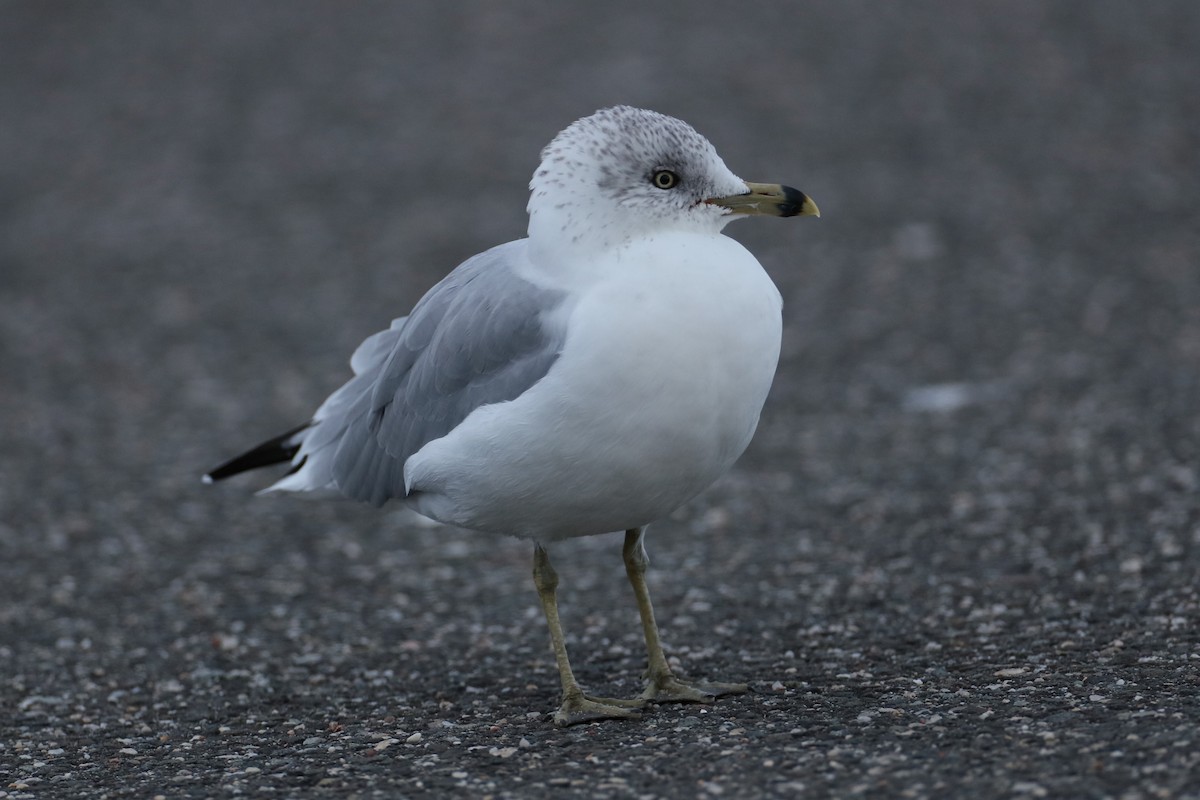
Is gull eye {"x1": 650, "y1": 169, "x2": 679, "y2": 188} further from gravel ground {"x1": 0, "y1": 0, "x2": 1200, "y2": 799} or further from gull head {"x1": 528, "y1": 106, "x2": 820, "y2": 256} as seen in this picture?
gravel ground {"x1": 0, "y1": 0, "x2": 1200, "y2": 799}

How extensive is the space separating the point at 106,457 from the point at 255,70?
23.8ft

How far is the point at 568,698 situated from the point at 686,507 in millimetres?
2731

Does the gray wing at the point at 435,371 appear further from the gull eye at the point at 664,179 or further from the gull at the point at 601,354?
the gull eye at the point at 664,179

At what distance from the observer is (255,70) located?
14047 millimetres

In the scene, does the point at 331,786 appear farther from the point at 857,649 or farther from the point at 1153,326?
the point at 1153,326

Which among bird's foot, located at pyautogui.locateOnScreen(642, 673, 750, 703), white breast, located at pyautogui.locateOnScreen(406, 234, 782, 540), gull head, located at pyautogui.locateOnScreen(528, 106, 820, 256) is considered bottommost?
bird's foot, located at pyautogui.locateOnScreen(642, 673, 750, 703)

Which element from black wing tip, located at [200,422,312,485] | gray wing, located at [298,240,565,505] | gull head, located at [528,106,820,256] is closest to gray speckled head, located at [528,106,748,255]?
gull head, located at [528,106,820,256]

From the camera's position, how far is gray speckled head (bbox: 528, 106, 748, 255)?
3842mm

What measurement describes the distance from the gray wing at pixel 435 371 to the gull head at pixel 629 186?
0.65 feet

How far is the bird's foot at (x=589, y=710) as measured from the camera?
4.11m

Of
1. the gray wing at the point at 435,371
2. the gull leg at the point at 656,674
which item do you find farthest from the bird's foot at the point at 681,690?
the gray wing at the point at 435,371

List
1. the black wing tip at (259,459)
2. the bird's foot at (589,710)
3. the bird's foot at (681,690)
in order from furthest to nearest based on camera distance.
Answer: the black wing tip at (259,459)
the bird's foot at (681,690)
the bird's foot at (589,710)

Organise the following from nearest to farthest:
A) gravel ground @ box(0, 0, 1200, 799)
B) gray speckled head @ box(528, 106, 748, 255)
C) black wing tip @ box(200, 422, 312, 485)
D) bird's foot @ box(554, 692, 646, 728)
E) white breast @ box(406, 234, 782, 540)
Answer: white breast @ box(406, 234, 782, 540), gray speckled head @ box(528, 106, 748, 255), gravel ground @ box(0, 0, 1200, 799), bird's foot @ box(554, 692, 646, 728), black wing tip @ box(200, 422, 312, 485)

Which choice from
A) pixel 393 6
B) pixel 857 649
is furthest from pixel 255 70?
pixel 857 649
